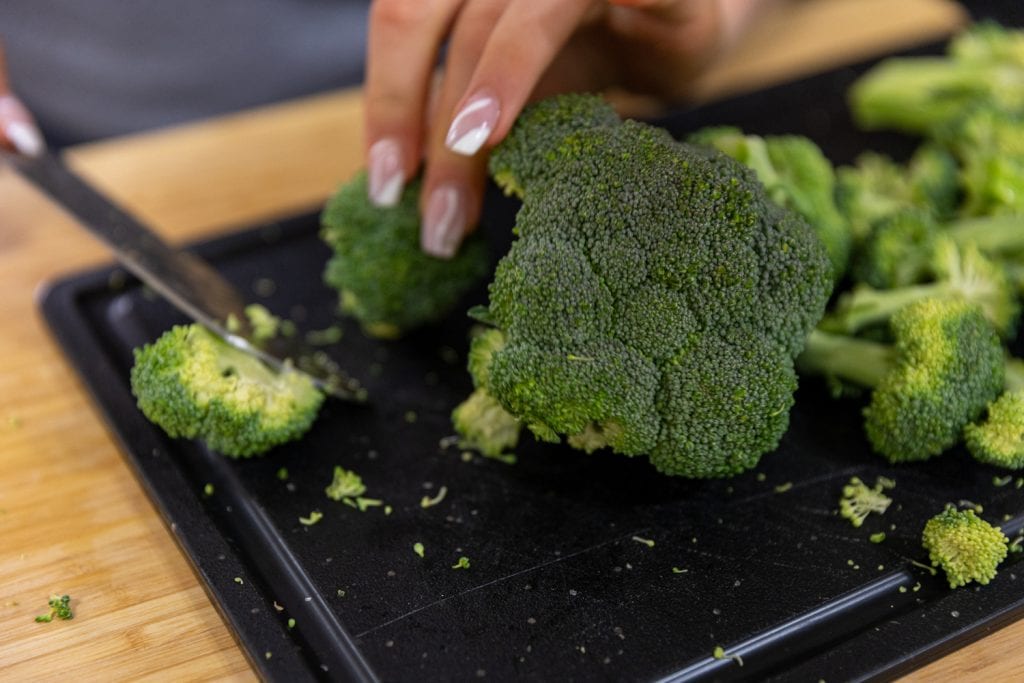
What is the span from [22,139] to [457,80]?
70cm

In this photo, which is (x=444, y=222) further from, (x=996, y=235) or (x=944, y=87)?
(x=944, y=87)

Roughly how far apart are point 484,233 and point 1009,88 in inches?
42.5

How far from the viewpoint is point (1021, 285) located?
1.38m

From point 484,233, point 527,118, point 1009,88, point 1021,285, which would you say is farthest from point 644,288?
point 1009,88

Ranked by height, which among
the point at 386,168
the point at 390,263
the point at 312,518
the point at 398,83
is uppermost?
the point at 398,83

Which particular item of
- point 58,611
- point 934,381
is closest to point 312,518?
point 58,611

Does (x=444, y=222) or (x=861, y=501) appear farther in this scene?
(x=444, y=222)

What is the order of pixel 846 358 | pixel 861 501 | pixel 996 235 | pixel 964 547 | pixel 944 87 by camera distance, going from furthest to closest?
pixel 944 87 < pixel 996 235 < pixel 846 358 < pixel 861 501 < pixel 964 547

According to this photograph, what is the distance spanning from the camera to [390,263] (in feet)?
4.42

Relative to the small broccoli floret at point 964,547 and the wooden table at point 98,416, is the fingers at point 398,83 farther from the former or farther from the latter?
the small broccoli floret at point 964,547

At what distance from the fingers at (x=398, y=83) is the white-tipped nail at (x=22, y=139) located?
0.54 metres

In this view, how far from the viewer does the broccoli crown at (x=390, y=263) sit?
135 centimetres

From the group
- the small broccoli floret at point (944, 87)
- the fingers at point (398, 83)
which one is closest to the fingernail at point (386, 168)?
the fingers at point (398, 83)

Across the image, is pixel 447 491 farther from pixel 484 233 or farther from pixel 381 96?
pixel 381 96
